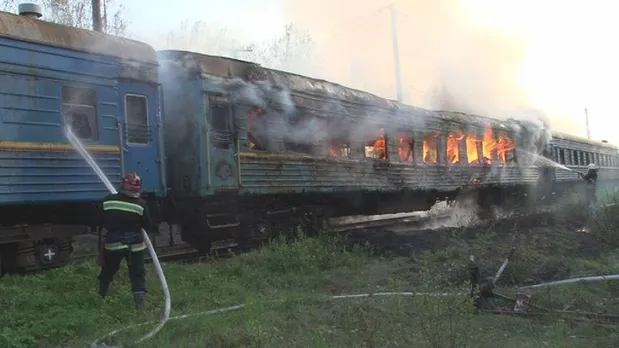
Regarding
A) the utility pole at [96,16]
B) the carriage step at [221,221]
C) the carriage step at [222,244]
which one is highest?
the utility pole at [96,16]

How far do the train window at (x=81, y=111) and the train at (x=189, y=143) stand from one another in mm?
15

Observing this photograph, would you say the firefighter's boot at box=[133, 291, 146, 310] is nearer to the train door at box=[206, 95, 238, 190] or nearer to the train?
the train

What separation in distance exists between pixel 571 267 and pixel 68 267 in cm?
652

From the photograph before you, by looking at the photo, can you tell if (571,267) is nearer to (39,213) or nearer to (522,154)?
(39,213)

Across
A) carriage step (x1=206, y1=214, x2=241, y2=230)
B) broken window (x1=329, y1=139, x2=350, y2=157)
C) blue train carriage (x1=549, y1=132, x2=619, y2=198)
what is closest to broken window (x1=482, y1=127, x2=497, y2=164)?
blue train carriage (x1=549, y1=132, x2=619, y2=198)

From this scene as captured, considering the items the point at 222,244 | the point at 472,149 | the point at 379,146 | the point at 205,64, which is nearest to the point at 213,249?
the point at 222,244

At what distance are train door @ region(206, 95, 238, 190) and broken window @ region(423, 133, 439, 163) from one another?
21.1 ft

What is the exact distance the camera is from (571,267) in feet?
23.9

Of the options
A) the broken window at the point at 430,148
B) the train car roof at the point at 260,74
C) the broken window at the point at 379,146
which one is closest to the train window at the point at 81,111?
the train car roof at the point at 260,74

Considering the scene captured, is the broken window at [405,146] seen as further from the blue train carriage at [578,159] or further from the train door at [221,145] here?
the blue train carriage at [578,159]

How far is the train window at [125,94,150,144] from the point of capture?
8.44 m

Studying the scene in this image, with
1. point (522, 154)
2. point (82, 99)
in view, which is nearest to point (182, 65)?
point (82, 99)

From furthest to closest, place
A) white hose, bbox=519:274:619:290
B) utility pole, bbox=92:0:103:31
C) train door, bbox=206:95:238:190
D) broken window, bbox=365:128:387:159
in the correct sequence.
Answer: utility pole, bbox=92:0:103:31
broken window, bbox=365:128:387:159
train door, bbox=206:95:238:190
white hose, bbox=519:274:619:290

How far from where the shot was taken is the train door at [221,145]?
30.5 feet
